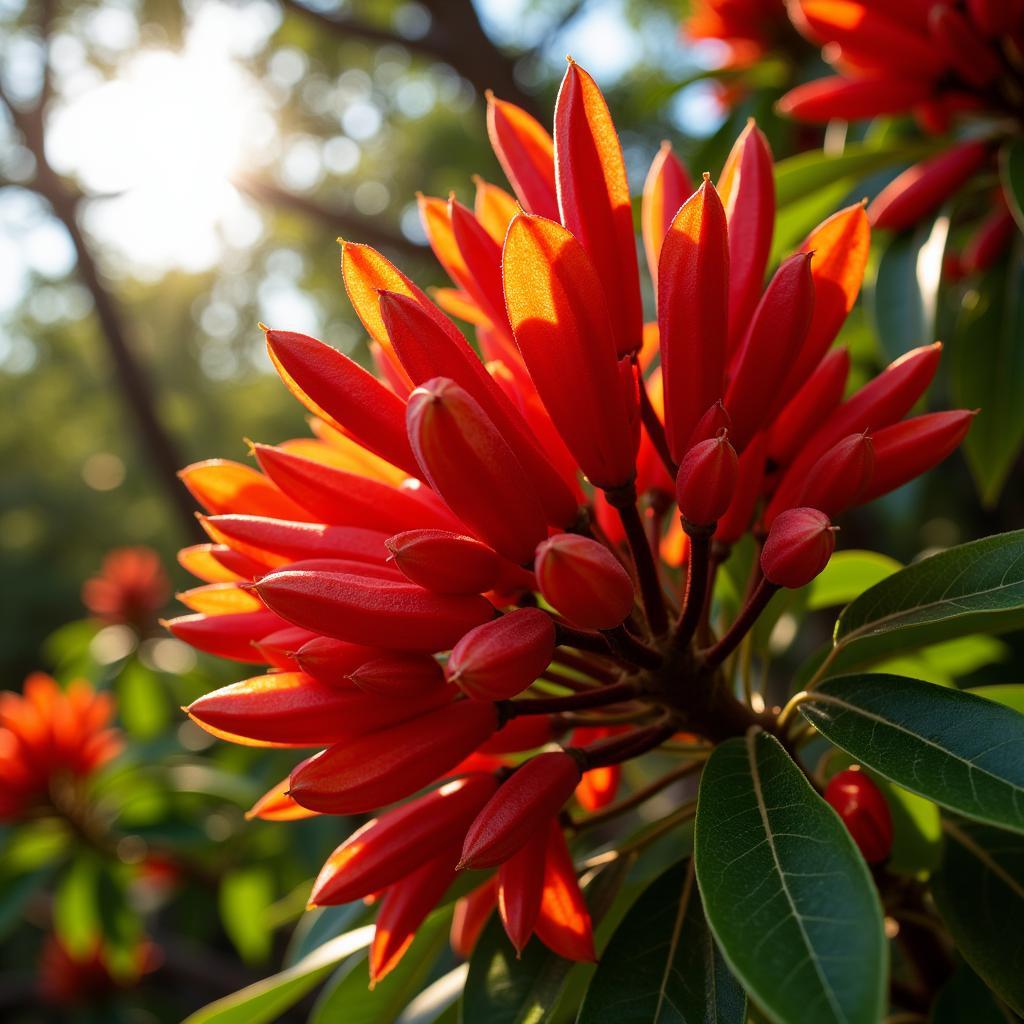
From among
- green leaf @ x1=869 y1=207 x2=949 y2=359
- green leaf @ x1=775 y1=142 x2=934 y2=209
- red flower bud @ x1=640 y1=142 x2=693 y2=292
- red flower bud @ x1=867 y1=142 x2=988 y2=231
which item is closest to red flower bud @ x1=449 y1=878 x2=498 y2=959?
red flower bud @ x1=640 y1=142 x2=693 y2=292

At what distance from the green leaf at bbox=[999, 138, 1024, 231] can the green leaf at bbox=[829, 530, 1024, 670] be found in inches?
30.8

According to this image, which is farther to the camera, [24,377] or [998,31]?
[24,377]

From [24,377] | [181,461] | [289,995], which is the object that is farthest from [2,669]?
[289,995]

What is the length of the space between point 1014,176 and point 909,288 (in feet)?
0.79

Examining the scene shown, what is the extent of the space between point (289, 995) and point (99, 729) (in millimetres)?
2621

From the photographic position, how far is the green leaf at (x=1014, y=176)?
1.63 metres

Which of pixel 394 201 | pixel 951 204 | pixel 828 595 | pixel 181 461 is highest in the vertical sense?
pixel 394 201

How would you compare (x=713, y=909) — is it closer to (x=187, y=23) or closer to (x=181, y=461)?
(x=181, y=461)

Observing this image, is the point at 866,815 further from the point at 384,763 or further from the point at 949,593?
the point at 384,763

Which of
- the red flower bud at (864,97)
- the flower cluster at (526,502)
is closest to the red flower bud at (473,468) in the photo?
the flower cluster at (526,502)

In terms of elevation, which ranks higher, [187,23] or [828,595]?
[187,23]

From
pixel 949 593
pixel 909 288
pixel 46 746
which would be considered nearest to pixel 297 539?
pixel 949 593

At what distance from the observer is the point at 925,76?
174 cm

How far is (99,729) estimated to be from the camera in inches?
143
